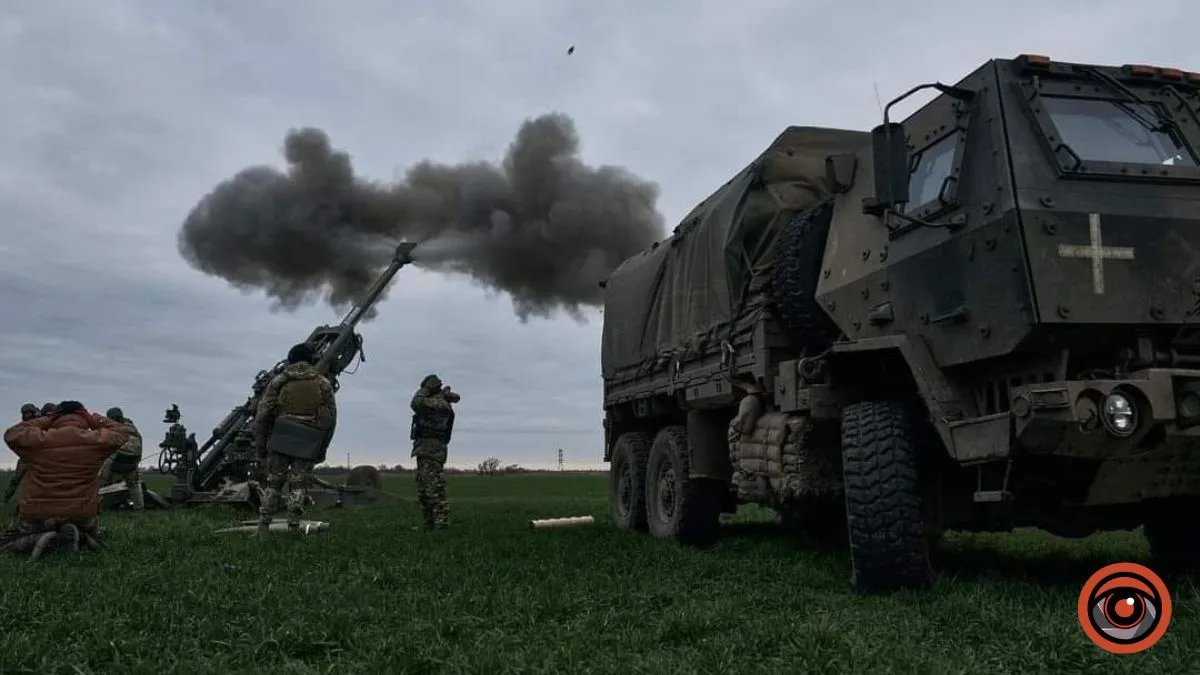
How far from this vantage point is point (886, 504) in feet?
17.9

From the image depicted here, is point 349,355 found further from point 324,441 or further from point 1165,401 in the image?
point 1165,401

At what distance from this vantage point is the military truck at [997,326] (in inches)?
193

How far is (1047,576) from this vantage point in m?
6.41

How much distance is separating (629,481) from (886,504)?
563cm

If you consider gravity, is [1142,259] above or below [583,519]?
above

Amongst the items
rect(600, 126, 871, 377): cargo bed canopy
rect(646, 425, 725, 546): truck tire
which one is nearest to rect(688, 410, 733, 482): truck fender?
rect(646, 425, 725, 546): truck tire

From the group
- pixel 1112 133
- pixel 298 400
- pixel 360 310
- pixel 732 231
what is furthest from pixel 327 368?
pixel 1112 133

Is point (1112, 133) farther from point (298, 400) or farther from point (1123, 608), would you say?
point (298, 400)

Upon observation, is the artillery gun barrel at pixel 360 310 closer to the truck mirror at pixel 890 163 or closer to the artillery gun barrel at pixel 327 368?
the artillery gun barrel at pixel 327 368

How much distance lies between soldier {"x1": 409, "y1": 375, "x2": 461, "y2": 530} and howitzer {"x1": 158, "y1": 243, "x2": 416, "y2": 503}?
4.46 metres

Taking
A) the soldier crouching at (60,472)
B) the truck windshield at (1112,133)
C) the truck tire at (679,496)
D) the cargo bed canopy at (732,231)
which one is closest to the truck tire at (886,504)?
the truck windshield at (1112,133)

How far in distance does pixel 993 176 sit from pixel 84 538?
7114 millimetres

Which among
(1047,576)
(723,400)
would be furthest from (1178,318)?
(723,400)

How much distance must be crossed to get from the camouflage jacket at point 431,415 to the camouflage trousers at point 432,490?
0.90 ft
